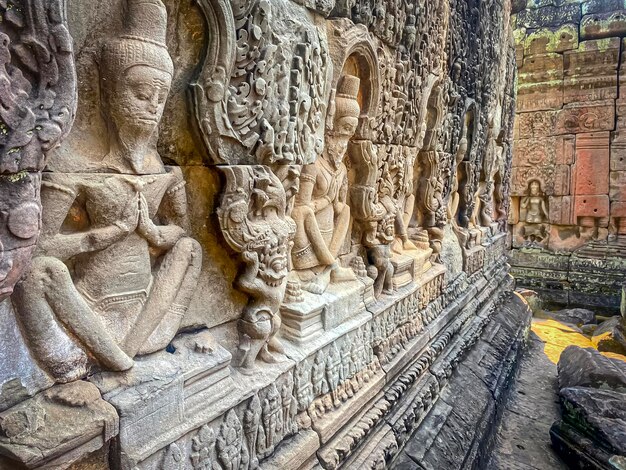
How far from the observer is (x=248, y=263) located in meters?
1.87

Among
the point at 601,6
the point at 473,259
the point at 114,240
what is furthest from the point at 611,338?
the point at 601,6

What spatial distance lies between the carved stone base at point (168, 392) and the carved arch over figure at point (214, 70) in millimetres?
811

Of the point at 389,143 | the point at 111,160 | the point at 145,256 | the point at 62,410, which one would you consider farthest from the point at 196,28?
the point at 389,143

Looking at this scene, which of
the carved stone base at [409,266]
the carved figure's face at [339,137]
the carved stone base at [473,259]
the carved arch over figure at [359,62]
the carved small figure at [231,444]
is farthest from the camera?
the carved stone base at [473,259]

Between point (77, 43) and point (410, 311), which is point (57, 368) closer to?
point (77, 43)

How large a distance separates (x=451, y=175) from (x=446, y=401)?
91.9 inches

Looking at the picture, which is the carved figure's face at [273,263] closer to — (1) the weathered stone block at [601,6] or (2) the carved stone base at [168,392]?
(2) the carved stone base at [168,392]

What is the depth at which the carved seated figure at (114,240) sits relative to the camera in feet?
4.02

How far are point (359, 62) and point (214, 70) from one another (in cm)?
139

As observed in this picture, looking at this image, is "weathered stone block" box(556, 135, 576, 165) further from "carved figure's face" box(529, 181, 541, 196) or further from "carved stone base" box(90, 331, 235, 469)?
"carved stone base" box(90, 331, 235, 469)

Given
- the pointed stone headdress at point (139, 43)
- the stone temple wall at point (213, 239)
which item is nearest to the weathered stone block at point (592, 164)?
the stone temple wall at point (213, 239)

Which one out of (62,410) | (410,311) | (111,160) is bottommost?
(410,311)

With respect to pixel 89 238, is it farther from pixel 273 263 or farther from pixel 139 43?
pixel 273 263

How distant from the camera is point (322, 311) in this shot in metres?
2.39
